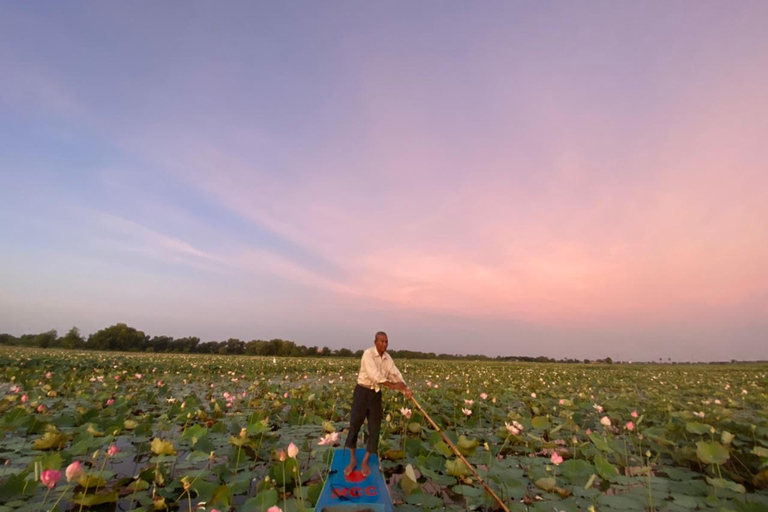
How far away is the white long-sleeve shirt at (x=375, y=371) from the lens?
13.6 ft

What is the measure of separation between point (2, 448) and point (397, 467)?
171 inches

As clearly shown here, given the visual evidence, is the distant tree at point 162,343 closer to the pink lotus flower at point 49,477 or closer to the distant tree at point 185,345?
the distant tree at point 185,345

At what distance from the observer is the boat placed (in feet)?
9.33

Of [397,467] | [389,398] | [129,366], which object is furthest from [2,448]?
[129,366]

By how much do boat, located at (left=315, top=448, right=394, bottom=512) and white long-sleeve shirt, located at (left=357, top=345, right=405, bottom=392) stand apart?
2.45 ft

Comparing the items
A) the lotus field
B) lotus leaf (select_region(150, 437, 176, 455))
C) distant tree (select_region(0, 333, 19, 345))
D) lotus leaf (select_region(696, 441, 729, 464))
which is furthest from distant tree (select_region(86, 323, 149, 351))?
lotus leaf (select_region(696, 441, 729, 464))

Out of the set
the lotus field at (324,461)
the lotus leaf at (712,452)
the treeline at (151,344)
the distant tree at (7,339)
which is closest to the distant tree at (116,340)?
the treeline at (151,344)

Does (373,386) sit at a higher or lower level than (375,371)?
lower

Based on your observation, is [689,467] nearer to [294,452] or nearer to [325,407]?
[294,452]

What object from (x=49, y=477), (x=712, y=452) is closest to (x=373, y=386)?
(x=49, y=477)

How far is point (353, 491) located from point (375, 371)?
47.3 inches

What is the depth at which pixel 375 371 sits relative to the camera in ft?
13.6

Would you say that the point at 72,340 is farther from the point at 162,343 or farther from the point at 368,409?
the point at 368,409

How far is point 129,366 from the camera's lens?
15.4m
